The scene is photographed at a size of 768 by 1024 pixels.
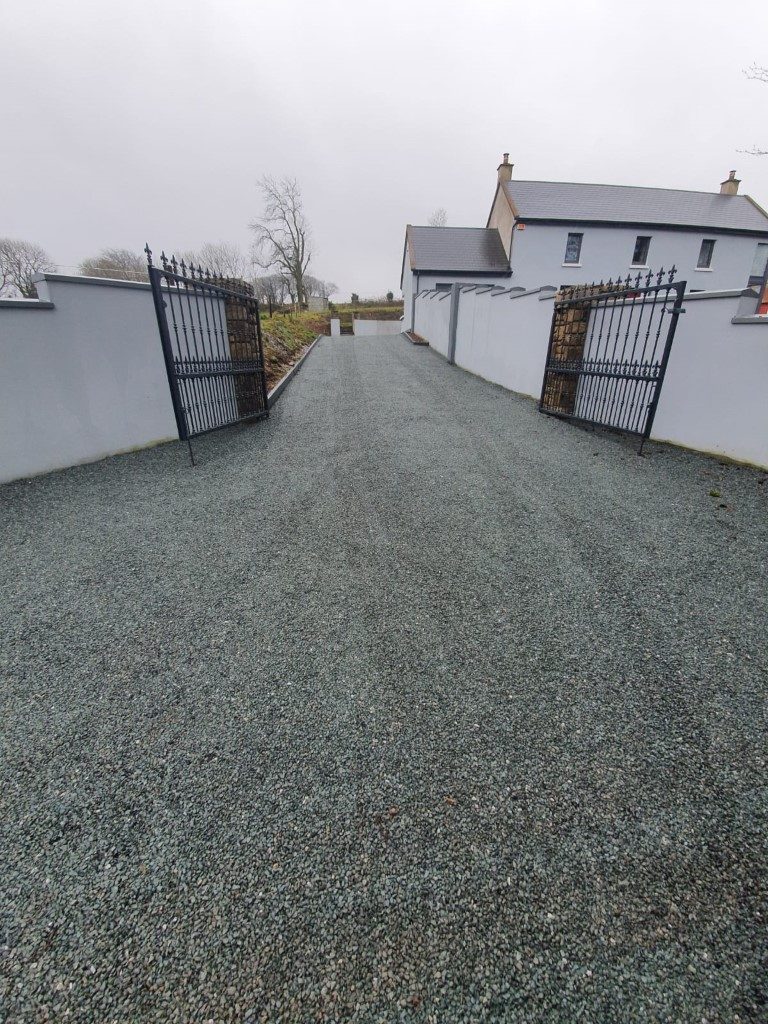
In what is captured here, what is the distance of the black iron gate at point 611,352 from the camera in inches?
234

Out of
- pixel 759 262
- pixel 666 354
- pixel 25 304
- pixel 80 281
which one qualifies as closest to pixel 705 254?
pixel 759 262

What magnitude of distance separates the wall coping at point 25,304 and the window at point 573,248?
2607 cm

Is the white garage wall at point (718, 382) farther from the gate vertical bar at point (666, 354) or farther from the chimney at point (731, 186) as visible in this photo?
the chimney at point (731, 186)

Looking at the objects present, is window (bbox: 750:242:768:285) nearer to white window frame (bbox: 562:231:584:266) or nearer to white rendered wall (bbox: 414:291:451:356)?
white window frame (bbox: 562:231:584:266)

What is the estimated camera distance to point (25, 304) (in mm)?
4902

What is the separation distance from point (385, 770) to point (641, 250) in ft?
102

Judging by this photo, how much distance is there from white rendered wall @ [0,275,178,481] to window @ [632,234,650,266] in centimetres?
2789

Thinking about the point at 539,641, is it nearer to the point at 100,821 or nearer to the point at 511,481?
the point at 100,821

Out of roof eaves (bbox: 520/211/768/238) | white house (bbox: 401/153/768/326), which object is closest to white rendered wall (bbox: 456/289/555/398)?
white house (bbox: 401/153/768/326)

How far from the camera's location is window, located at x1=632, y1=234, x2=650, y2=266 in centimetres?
2390

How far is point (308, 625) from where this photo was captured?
2.77 m

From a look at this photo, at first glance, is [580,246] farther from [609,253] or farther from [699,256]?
[699,256]

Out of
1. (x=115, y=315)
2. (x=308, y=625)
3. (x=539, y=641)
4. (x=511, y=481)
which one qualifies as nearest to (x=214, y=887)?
(x=308, y=625)

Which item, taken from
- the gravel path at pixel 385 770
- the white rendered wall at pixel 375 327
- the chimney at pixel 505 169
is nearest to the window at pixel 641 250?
the chimney at pixel 505 169
